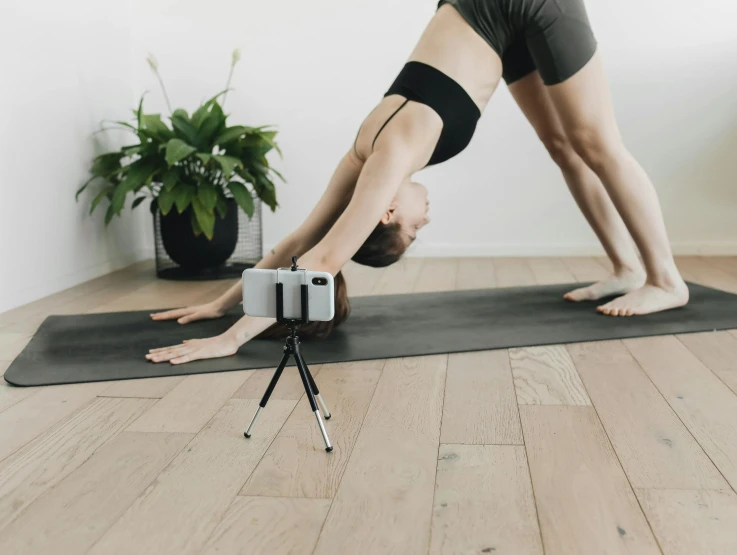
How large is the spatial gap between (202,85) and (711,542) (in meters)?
3.33

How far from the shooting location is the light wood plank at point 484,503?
3.41ft

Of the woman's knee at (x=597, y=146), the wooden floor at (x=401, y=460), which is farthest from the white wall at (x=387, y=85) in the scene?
the wooden floor at (x=401, y=460)

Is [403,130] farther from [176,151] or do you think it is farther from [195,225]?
[195,225]

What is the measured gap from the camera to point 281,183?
12.6 feet

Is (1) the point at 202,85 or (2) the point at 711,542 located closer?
(2) the point at 711,542

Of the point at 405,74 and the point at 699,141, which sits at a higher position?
the point at 405,74

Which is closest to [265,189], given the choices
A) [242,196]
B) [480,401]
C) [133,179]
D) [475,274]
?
[242,196]

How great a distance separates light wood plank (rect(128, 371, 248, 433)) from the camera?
1.51 m

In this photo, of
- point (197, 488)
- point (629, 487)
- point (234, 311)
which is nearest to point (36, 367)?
point (234, 311)

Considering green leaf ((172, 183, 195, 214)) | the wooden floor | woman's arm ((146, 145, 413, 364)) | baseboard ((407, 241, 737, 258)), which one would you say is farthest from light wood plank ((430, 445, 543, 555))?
baseboard ((407, 241, 737, 258))

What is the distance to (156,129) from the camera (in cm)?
318

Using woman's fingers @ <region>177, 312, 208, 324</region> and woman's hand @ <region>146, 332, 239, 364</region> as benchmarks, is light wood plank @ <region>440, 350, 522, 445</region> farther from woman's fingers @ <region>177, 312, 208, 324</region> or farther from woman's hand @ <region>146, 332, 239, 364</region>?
woman's fingers @ <region>177, 312, 208, 324</region>

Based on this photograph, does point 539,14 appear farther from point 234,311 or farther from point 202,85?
point 202,85

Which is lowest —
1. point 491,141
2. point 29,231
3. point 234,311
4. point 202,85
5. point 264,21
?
point 234,311
